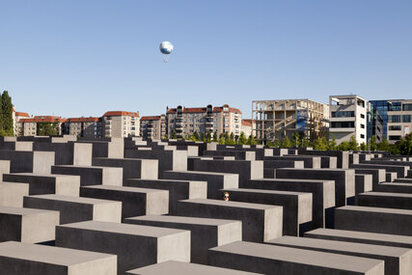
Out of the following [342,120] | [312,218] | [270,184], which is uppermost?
[342,120]

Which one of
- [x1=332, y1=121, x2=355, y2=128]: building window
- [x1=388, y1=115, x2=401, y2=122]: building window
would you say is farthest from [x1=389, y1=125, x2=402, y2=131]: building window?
[x1=332, y1=121, x2=355, y2=128]: building window

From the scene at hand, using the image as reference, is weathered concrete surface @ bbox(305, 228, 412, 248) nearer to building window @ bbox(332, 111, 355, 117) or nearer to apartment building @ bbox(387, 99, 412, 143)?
building window @ bbox(332, 111, 355, 117)

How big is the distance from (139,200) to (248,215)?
3.97 meters

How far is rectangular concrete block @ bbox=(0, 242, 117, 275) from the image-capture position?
25.4 feet

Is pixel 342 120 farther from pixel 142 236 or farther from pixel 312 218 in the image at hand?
pixel 142 236

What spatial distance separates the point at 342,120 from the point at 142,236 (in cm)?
8390

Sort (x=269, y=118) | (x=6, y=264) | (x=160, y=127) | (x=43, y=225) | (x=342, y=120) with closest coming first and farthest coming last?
1. (x=6, y=264)
2. (x=43, y=225)
3. (x=342, y=120)
4. (x=269, y=118)
5. (x=160, y=127)

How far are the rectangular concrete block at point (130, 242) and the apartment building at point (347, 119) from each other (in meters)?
82.3

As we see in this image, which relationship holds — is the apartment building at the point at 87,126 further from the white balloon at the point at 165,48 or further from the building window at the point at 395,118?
the white balloon at the point at 165,48

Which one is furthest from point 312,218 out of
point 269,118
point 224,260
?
point 269,118

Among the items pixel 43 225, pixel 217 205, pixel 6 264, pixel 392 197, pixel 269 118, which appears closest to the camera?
pixel 6 264

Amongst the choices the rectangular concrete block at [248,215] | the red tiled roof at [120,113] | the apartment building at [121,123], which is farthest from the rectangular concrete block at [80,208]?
the red tiled roof at [120,113]

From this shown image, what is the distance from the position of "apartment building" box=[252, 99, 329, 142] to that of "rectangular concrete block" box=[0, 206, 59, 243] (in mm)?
93569

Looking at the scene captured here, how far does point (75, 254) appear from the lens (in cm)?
844
